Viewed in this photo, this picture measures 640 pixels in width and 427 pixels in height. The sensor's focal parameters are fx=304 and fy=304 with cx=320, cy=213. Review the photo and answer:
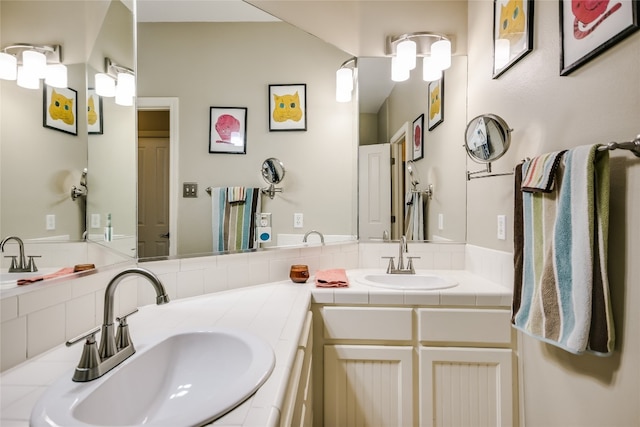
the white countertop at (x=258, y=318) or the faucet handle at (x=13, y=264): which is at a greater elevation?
the faucet handle at (x=13, y=264)

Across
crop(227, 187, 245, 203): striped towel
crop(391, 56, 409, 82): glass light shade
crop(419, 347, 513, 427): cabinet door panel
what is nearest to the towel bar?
crop(419, 347, 513, 427): cabinet door panel

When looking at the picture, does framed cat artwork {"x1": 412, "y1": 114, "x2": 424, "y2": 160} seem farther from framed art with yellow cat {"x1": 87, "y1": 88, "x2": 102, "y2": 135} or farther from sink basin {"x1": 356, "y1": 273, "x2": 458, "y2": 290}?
framed art with yellow cat {"x1": 87, "y1": 88, "x2": 102, "y2": 135}

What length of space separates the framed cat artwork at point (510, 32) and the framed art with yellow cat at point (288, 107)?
1009 mm

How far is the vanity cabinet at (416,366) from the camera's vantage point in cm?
135

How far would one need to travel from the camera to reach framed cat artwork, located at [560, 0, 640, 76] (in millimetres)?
822

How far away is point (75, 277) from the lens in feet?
2.75

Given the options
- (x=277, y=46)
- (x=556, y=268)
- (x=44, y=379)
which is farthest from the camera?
(x=277, y=46)

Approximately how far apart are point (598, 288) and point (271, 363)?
0.93 meters

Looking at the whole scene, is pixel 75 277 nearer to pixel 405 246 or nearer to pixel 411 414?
pixel 411 414

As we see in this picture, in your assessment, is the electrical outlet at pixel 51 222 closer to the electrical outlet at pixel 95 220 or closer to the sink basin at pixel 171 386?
the electrical outlet at pixel 95 220

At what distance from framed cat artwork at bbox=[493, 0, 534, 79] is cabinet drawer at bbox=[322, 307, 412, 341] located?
122cm

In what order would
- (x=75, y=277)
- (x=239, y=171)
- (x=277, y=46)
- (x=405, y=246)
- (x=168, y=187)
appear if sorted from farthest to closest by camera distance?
1. (x=405, y=246)
2. (x=277, y=46)
3. (x=239, y=171)
4. (x=168, y=187)
5. (x=75, y=277)

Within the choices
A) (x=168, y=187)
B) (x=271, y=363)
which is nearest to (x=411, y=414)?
(x=271, y=363)

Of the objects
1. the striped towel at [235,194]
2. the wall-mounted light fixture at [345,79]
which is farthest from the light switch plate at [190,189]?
the wall-mounted light fixture at [345,79]
